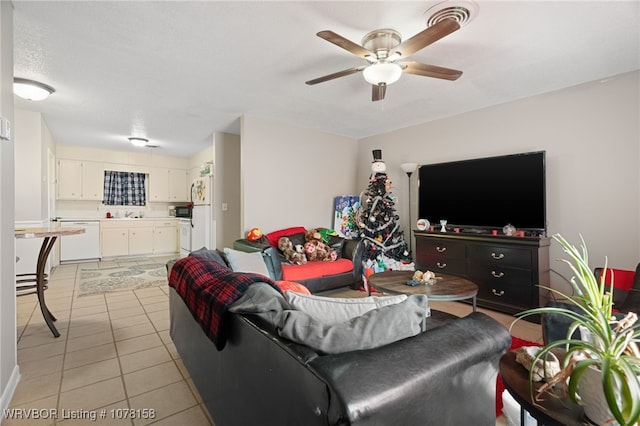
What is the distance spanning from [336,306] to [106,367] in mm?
2038

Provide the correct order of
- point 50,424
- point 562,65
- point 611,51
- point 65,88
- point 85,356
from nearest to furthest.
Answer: point 50,424, point 85,356, point 611,51, point 562,65, point 65,88

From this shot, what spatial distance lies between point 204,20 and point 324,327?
225 cm

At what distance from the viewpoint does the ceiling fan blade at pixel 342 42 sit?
1.82m

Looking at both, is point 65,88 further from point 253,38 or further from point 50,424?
point 50,424

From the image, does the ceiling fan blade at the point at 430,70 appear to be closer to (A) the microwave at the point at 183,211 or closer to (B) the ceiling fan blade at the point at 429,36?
(B) the ceiling fan blade at the point at 429,36

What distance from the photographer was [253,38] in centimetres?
230

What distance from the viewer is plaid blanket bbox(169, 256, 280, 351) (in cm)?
123

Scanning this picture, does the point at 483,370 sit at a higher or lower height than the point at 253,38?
lower

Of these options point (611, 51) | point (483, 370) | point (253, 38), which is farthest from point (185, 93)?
point (611, 51)

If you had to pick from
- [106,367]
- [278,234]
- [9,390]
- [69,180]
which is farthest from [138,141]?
[9,390]

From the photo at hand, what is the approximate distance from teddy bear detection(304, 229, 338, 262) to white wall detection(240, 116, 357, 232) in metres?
0.79

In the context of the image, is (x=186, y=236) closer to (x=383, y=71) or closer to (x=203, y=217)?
(x=203, y=217)

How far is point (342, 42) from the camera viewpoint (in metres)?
1.95

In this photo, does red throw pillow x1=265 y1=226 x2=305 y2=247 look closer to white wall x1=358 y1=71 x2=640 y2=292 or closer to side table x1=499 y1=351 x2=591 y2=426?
white wall x1=358 y1=71 x2=640 y2=292
